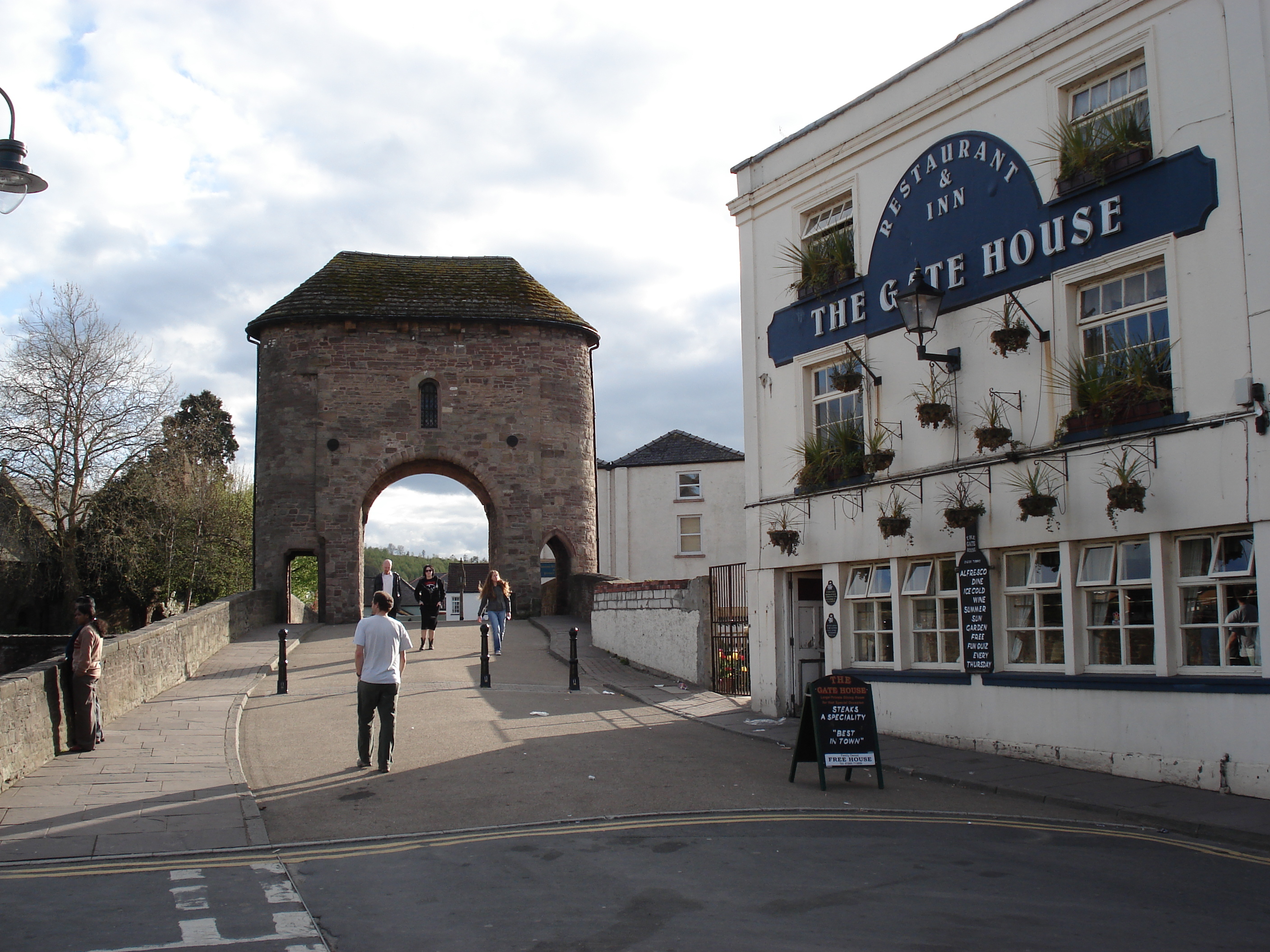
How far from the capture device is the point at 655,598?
63.3 ft

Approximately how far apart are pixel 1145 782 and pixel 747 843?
439 centimetres

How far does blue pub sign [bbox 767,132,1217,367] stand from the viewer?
34.3 feet

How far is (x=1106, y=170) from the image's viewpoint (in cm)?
1090

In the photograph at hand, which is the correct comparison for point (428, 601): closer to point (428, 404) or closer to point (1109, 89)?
point (428, 404)

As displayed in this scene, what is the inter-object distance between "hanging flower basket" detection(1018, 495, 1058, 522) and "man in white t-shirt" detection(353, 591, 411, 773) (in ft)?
20.4

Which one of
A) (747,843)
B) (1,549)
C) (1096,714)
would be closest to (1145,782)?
(1096,714)

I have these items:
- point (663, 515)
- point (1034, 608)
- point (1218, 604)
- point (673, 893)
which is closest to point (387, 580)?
point (1034, 608)

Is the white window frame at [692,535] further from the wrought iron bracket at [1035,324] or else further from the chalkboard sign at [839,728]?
the chalkboard sign at [839,728]

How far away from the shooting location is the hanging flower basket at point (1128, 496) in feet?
32.5

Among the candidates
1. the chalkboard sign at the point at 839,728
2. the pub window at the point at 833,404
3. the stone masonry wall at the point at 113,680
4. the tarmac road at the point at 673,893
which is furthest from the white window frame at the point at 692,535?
the tarmac road at the point at 673,893

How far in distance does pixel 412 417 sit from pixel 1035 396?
73.4ft

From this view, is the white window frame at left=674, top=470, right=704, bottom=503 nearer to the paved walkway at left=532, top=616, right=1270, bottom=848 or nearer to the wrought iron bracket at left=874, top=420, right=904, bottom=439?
the paved walkway at left=532, top=616, right=1270, bottom=848

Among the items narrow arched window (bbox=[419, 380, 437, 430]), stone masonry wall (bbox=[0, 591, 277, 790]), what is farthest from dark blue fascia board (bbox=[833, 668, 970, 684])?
narrow arched window (bbox=[419, 380, 437, 430])

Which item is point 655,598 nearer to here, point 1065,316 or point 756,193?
point 756,193
